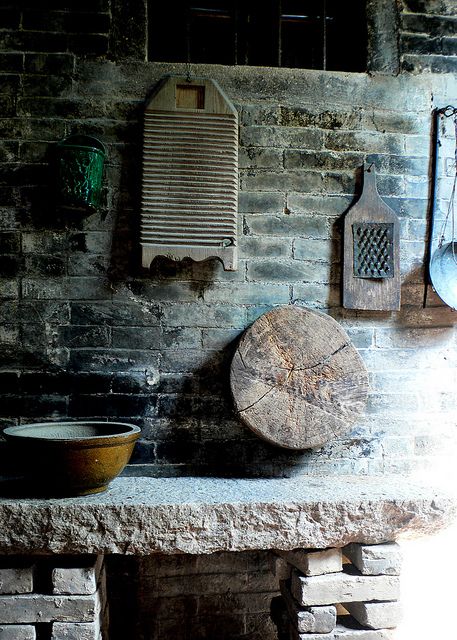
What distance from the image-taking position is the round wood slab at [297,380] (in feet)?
8.06

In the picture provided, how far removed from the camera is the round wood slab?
2457 mm

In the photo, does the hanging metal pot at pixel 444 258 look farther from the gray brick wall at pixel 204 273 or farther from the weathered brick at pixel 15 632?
the weathered brick at pixel 15 632

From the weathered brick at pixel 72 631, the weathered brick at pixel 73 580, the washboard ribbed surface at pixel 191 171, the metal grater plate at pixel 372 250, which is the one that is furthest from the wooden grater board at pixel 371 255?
the weathered brick at pixel 72 631

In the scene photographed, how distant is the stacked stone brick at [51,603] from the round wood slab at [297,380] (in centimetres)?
96

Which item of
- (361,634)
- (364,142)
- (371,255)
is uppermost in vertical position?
(364,142)

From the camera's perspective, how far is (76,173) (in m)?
2.45

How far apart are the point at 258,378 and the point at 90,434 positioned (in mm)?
850

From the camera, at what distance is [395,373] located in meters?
2.79

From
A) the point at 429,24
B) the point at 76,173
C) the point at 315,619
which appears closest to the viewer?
the point at 315,619

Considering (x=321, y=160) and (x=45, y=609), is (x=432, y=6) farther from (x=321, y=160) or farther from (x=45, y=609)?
(x=45, y=609)

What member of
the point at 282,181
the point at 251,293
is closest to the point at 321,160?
the point at 282,181

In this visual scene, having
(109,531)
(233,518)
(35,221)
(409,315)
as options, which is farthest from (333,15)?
(109,531)

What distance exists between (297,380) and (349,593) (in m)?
0.94

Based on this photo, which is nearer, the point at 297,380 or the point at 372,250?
the point at 297,380
